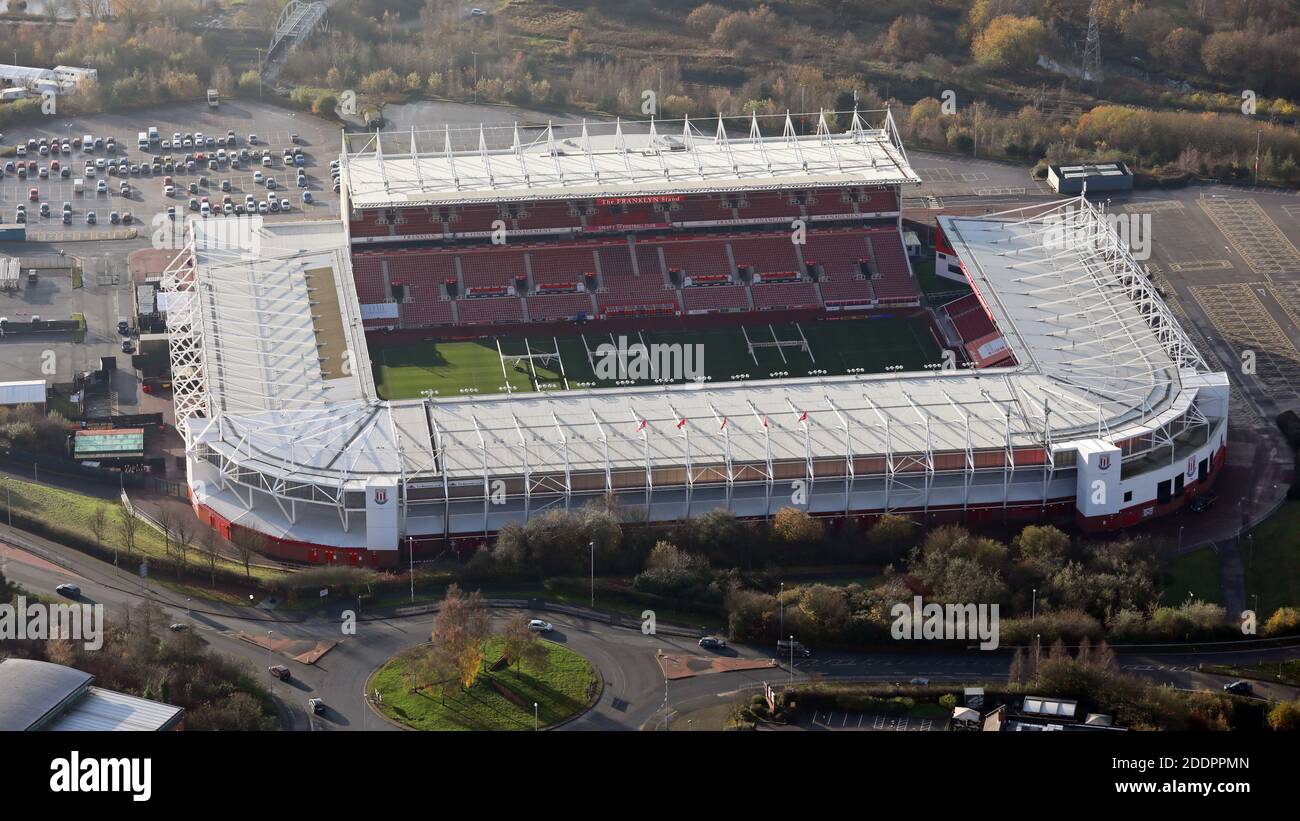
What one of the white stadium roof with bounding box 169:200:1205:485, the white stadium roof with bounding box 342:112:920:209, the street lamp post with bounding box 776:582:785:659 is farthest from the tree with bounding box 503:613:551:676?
the white stadium roof with bounding box 342:112:920:209

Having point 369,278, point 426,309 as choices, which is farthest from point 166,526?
point 369,278

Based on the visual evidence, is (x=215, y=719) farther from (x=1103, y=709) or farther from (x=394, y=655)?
(x=1103, y=709)

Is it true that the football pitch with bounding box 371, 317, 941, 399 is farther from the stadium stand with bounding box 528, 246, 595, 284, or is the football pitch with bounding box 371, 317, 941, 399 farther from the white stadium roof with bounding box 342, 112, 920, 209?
the white stadium roof with bounding box 342, 112, 920, 209

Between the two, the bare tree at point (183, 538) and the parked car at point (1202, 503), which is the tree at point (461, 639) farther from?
the parked car at point (1202, 503)

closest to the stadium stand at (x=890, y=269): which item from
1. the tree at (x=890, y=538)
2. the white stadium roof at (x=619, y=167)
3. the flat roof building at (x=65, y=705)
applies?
the white stadium roof at (x=619, y=167)

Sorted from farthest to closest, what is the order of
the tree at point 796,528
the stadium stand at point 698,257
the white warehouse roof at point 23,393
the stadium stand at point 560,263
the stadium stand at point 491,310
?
the stadium stand at point 698,257 → the stadium stand at point 560,263 → the stadium stand at point 491,310 → the white warehouse roof at point 23,393 → the tree at point 796,528

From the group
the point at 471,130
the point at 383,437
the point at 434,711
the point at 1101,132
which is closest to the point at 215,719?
the point at 434,711
